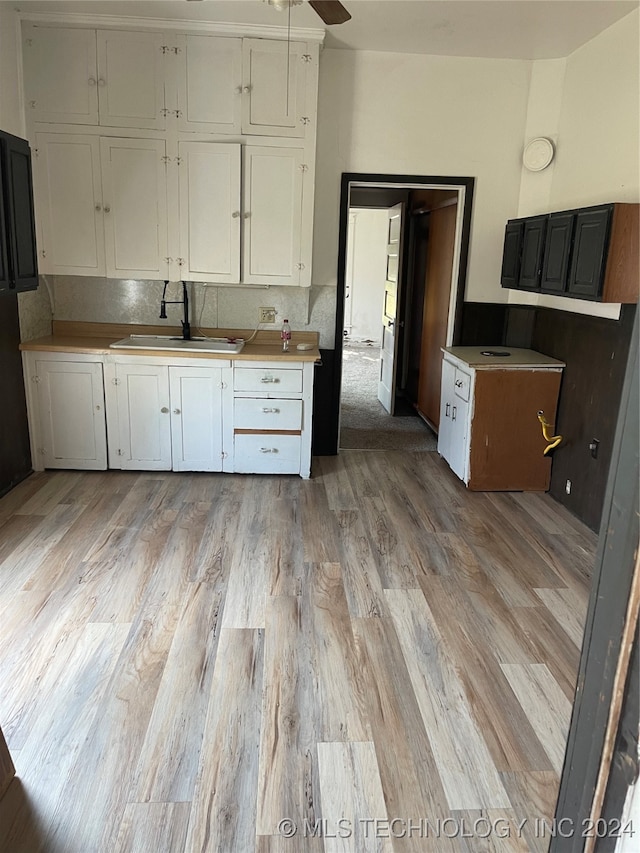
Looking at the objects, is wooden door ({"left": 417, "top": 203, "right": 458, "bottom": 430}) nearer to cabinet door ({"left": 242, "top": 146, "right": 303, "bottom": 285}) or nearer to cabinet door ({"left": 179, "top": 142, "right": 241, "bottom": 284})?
cabinet door ({"left": 242, "top": 146, "right": 303, "bottom": 285})

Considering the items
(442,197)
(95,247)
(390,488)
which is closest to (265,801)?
(390,488)

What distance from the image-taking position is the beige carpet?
201 inches

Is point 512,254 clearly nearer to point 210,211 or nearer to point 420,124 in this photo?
point 420,124

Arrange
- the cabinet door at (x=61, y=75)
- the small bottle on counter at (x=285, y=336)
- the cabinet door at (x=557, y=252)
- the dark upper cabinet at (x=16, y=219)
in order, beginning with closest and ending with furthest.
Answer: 1. the dark upper cabinet at (x=16, y=219)
2. the cabinet door at (x=557, y=252)
3. the cabinet door at (x=61, y=75)
4. the small bottle on counter at (x=285, y=336)

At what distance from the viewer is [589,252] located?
325 cm

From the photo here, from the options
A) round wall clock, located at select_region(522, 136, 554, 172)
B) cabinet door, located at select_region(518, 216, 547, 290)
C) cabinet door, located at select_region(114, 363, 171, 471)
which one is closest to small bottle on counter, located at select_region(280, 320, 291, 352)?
cabinet door, located at select_region(114, 363, 171, 471)

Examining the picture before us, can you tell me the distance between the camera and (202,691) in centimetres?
215

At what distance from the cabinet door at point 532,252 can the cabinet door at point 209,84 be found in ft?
6.46

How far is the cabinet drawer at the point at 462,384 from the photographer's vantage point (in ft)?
13.3

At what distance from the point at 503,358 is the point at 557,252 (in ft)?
2.47

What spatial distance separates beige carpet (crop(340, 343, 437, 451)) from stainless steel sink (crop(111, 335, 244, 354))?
4.27 feet

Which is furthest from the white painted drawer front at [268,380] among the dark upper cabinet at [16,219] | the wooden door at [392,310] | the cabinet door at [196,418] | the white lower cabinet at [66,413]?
the wooden door at [392,310]

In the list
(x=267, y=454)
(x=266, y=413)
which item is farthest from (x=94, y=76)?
(x=267, y=454)

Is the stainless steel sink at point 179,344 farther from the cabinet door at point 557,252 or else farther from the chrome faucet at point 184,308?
the cabinet door at point 557,252
